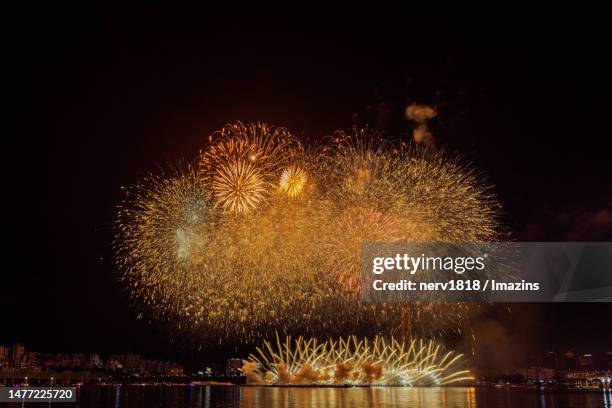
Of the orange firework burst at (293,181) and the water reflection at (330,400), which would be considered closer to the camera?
the orange firework burst at (293,181)

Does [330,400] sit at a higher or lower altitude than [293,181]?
lower

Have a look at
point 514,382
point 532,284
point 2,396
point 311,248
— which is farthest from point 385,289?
point 514,382

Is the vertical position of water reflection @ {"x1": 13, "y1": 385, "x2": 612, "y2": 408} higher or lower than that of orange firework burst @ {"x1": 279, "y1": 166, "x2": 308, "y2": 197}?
lower

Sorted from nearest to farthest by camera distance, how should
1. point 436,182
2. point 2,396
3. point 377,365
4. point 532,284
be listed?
point 2,396
point 436,182
point 532,284
point 377,365

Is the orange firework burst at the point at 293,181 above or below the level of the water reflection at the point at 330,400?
above

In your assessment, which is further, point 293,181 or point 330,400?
point 330,400

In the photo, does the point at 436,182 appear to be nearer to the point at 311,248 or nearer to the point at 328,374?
the point at 311,248

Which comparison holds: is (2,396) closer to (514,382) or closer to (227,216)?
(227,216)

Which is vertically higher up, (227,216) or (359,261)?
(227,216)

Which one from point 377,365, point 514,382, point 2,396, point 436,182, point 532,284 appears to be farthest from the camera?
point 514,382

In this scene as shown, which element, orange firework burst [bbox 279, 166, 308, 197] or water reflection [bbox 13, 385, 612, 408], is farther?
water reflection [bbox 13, 385, 612, 408]

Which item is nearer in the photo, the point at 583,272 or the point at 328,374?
the point at 583,272
